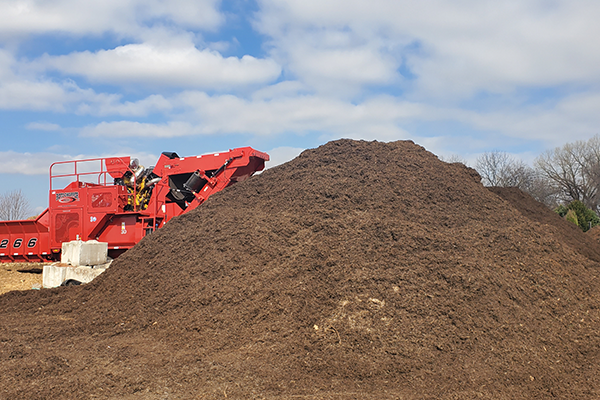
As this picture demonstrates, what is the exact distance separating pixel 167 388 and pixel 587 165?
139ft

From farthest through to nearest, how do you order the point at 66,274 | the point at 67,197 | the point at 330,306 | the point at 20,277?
the point at 20,277 → the point at 67,197 → the point at 66,274 → the point at 330,306

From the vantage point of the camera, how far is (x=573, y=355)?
16.4 ft

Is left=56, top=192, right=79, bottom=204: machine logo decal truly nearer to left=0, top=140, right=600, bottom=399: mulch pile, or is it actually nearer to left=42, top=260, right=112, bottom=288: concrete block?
left=42, top=260, right=112, bottom=288: concrete block

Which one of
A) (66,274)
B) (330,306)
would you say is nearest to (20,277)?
(66,274)

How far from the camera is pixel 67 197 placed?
10234 mm

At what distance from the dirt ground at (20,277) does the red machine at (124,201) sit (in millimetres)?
575

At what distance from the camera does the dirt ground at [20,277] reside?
10445mm

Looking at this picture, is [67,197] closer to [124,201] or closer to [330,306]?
[124,201]

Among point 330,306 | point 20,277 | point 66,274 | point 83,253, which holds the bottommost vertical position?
point 330,306

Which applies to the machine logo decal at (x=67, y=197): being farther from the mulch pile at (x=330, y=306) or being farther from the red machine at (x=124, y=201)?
the mulch pile at (x=330, y=306)

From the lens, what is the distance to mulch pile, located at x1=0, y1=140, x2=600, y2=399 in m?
4.36

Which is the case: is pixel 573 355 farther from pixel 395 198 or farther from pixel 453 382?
pixel 395 198

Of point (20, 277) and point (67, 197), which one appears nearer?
point (67, 197)

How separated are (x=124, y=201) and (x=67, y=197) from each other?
51.6 inches
